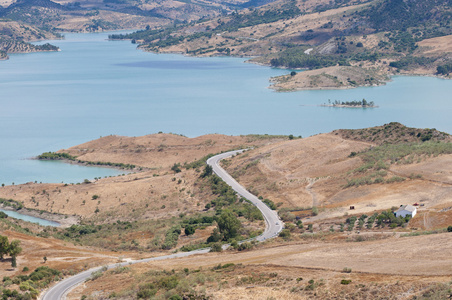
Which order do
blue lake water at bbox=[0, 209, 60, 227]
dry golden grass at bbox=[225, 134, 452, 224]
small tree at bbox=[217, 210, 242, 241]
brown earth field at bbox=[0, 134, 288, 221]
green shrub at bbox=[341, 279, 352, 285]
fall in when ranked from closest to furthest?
green shrub at bbox=[341, 279, 352, 285], small tree at bbox=[217, 210, 242, 241], dry golden grass at bbox=[225, 134, 452, 224], blue lake water at bbox=[0, 209, 60, 227], brown earth field at bbox=[0, 134, 288, 221]

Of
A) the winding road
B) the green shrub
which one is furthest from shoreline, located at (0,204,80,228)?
the green shrub

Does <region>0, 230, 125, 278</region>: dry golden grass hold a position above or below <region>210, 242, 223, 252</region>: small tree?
above

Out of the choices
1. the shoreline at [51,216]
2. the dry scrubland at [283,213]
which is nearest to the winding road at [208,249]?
the dry scrubland at [283,213]

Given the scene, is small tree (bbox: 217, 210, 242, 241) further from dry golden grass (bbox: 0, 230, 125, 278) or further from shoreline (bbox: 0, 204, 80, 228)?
shoreline (bbox: 0, 204, 80, 228)

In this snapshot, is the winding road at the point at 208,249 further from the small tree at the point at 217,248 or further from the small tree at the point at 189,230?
the small tree at the point at 189,230

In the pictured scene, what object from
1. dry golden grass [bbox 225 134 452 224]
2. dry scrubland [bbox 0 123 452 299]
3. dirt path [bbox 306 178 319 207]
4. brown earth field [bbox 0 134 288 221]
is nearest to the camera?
dry scrubland [bbox 0 123 452 299]

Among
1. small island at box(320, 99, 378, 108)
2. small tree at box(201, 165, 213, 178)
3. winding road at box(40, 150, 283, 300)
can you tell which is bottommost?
winding road at box(40, 150, 283, 300)

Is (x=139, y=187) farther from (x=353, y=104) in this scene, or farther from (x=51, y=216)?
(x=353, y=104)

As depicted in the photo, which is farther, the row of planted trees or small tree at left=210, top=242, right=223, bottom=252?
small tree at left=210, top=242, right=223, bottom=252
